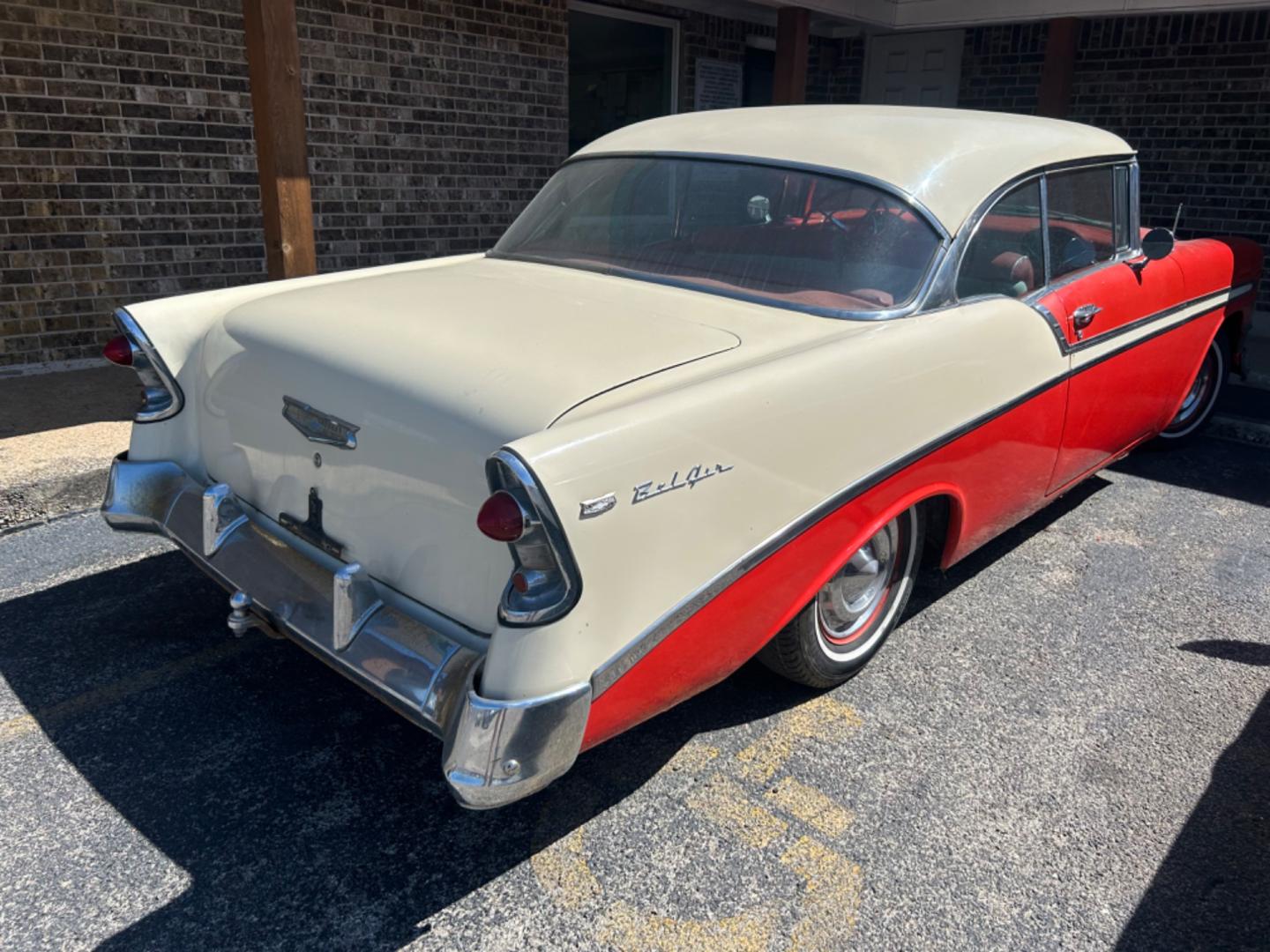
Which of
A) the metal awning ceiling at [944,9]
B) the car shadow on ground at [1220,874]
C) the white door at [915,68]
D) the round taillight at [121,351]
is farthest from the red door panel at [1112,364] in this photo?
the white door at [915,68]

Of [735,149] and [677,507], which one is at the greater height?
[735,149]

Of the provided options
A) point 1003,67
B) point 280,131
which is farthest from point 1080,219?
point 1003,67

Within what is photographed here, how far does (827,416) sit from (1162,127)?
8.80 metres

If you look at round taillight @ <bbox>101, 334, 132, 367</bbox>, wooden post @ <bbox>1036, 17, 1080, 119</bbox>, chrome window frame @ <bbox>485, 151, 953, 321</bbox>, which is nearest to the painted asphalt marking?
chrome window frame @ <bbox>485, 151, 953, 321</bbox>

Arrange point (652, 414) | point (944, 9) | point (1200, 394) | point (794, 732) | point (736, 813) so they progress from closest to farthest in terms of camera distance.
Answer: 1. point (652, 414)
2. point (736, 813)
3. point (794, 732)
4. point (1200, 394)
5. point (944, 9)

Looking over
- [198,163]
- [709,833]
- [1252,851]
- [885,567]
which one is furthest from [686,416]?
[198,163]

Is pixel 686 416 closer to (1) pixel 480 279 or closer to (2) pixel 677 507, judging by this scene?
(2) pixel 677 507

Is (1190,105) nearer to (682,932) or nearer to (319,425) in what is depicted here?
(319,425)

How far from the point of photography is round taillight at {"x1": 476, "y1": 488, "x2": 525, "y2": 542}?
6.52 feet

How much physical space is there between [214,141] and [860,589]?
605cm

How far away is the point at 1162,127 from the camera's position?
370 inches

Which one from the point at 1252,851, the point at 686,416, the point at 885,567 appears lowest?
the point at 1252,851

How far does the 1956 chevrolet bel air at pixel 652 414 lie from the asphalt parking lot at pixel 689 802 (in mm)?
394

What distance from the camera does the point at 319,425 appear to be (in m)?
2.53
